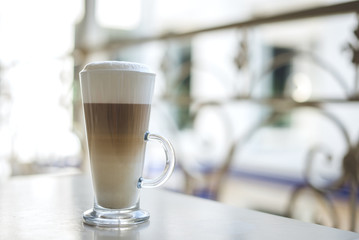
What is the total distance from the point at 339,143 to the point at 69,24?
4.27 metres

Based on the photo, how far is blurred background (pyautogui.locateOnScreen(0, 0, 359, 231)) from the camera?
1.38m

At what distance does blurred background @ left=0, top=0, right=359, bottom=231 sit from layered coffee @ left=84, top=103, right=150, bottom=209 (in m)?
0.74

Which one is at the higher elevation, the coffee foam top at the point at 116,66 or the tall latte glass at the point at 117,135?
the coffee foam top at the point at 116,66

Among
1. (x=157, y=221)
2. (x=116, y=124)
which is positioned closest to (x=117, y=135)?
(x=116, y=124)

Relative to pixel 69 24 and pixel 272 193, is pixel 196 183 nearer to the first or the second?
pixel 69 24

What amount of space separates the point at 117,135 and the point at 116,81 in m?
0.07

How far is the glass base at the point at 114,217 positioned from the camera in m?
0.59

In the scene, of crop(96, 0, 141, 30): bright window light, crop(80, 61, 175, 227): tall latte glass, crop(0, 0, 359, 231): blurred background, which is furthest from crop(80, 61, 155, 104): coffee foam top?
crop(96, 0, 141, 30): bright window light

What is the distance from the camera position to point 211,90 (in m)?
6.98

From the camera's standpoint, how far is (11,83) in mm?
2904

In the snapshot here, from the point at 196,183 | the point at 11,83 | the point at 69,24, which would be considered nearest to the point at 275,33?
the point at 69,24

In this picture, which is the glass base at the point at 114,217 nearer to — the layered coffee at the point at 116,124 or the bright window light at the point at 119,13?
the layered coffee at the point at 116,124

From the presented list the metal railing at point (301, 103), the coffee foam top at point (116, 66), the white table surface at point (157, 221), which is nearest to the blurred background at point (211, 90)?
the metal railing at point (301, 103)

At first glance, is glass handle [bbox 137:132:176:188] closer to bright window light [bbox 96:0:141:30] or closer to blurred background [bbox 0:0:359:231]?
blurred background [bbox 0:0:359:231]
